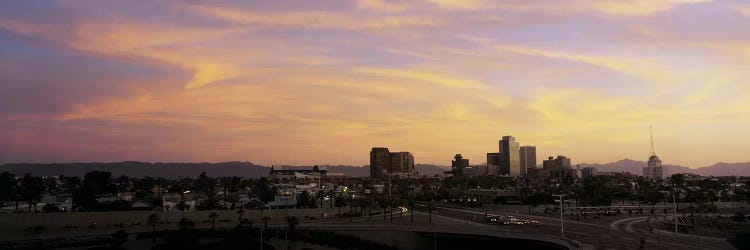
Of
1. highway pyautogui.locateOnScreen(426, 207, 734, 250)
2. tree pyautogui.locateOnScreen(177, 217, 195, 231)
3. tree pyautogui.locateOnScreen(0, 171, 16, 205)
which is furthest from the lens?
tree pyautogui.locateOnScreen(0, 171, 16, 205)

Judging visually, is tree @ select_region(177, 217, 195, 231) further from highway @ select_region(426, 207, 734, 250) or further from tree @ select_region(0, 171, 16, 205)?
tree @ select_region(0, 171, 16, 205)

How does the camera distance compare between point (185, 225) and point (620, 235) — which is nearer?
point (620, 235)

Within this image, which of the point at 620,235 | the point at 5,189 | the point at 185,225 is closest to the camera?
the point at 620,235

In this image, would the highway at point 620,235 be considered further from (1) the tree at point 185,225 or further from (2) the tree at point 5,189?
(2) the tree at point 5,189

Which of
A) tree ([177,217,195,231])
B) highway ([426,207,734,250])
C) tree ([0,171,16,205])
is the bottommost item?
highway ([426,207,734,250])

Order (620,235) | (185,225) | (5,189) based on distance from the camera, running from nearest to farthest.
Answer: (620,235)
(185,225)
(5,189)

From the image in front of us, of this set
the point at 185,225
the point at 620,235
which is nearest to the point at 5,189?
the point at 185,225

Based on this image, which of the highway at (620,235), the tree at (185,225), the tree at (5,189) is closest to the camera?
the highway at (620,235)

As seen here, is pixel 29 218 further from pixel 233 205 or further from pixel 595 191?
pixel 595 191

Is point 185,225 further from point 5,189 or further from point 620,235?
point 5,189

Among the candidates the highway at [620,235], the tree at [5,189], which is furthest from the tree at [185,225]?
the tree at [5,189]

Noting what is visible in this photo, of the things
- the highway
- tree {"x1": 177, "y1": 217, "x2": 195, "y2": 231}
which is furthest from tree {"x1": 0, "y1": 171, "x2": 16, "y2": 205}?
the highway

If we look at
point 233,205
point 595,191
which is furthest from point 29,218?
point 595,191

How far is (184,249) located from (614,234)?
185ft
